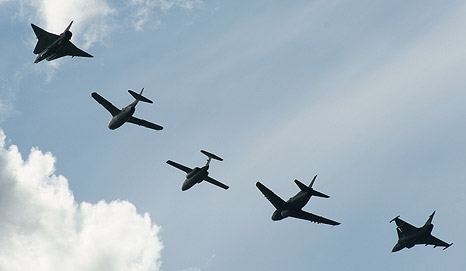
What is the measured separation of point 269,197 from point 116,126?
935 inches

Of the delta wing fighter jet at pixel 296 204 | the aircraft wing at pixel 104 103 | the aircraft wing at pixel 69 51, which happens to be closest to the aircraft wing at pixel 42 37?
the aircraft wing at pixel 69 51

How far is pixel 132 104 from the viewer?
237ft

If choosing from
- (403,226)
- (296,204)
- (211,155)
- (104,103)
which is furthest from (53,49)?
(403,226)

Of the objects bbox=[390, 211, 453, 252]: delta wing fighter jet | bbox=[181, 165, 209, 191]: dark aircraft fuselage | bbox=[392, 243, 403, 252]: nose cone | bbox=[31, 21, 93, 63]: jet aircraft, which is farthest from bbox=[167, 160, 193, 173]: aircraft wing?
bbox=[392, 243, 403, 252]: nose cone

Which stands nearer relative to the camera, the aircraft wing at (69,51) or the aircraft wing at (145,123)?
the aircraft wing at (69,51)

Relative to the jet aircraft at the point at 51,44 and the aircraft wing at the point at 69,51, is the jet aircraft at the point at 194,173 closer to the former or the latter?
the aircraft wing at the point at 69,51

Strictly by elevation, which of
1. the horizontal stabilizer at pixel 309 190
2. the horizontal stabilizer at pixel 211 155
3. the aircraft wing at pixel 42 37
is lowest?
the horizontal stabilizer at pixel 309 190

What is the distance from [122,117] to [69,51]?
17.7 meters

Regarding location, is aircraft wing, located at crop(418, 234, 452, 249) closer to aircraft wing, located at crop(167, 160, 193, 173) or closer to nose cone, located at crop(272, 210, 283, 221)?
nose cone, located at crop(272, 210, 283, 221)

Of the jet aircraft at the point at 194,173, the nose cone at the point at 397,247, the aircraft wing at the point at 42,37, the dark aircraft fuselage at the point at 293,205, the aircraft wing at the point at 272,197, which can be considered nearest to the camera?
the dark aircraft fuselage at the point at 293,205

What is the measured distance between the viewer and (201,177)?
76.8m

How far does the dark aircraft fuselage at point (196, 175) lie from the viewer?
76375 millimetres

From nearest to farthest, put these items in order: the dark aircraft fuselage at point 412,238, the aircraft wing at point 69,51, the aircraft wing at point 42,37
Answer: the aircraft wing at point 42,37 < the aircraft wing at point 69,51 < the dark aircraft fuselage at point 412,238

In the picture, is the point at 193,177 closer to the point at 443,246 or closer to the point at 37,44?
the point at 37,44
